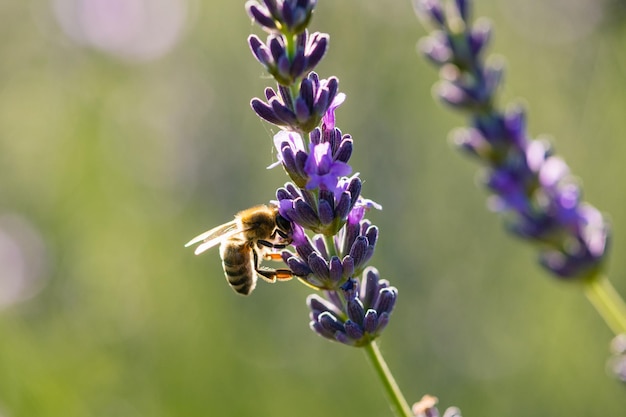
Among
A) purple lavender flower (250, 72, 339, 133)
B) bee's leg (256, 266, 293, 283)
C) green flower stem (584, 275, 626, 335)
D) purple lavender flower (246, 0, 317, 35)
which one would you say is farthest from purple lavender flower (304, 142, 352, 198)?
green flower stem (584, 275, 626, 335)

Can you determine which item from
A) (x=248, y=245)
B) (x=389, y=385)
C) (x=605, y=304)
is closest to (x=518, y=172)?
(x=605, y=304)

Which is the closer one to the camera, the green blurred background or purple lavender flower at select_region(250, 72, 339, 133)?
purple lavender flower at select_region(250, 72, 339, 133)

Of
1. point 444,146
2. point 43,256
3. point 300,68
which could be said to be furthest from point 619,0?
point 43,256

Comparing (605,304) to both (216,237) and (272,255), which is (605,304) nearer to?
(272,255)

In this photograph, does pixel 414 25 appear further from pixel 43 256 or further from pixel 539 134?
pixel 43 256

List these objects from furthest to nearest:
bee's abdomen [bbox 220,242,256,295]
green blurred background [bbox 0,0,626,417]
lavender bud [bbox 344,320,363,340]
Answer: green blurred background [bbox 0,0,626,417] → bee's abdomen [bbox 220,242,256,295] → lavender bud [bbox 344,320,363,340]

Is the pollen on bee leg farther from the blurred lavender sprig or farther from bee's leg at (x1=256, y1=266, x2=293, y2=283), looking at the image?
the blurred lavender sprig
